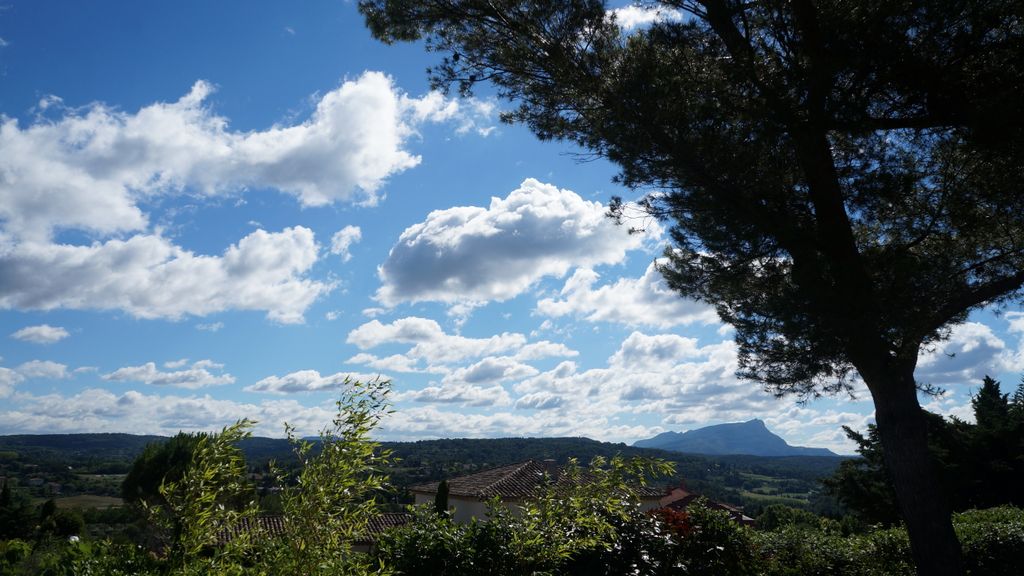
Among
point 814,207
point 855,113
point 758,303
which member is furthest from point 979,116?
point 758,303

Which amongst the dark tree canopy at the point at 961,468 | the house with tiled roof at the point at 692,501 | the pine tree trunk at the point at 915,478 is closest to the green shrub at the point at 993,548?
the pine tree trunk at the point at 915,478

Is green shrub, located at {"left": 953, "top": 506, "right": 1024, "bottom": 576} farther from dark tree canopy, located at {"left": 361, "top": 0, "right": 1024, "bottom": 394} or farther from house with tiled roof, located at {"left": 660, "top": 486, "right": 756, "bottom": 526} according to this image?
dark tree canopy, located at {"left": 361, "top": 0, "right": 1024, "bottom": 394}

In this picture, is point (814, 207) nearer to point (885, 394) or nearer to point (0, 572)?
point (885, 394)

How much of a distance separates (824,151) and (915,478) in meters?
3.94

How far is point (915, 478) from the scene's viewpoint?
273 inches

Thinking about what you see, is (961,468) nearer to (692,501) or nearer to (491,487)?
(491,487)

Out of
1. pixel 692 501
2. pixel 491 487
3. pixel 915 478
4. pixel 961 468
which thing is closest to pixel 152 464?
pixel 491 487

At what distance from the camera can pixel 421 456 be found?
72000 millimetres

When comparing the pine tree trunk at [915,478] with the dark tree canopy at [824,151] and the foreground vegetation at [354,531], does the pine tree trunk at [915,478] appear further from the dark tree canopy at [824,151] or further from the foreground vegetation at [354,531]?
the foreground vegetation at [354,531]

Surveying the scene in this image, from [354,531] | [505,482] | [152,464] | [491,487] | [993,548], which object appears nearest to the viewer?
[354,531]

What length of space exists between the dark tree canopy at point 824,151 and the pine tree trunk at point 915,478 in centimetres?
2

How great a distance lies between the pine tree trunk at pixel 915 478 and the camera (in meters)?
6.82

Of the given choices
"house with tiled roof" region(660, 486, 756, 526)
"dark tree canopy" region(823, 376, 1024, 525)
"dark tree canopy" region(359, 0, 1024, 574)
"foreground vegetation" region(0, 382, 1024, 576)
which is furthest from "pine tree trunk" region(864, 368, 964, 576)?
"dark tree canopy" region(823, 376, 1024, 525)

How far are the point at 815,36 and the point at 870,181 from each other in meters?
1.84
